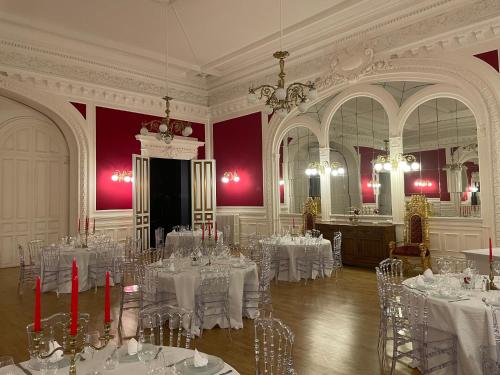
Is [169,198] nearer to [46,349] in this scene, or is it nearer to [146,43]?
[146,43]

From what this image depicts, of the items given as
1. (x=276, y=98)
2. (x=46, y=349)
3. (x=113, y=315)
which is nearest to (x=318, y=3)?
(x=276, y=98)

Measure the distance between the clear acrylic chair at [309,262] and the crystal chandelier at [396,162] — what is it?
2.40 m

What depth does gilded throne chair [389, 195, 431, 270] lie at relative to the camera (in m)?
7.52

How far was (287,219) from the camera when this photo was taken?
1045 cm

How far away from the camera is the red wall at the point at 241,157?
1104 cm

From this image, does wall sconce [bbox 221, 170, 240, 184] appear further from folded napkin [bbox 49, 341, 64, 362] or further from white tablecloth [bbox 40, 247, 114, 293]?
folded napkin [bbox 49, 341, 64, 362]

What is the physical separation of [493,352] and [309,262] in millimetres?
4590

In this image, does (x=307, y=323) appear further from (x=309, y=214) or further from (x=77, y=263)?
(x=309, y=214)

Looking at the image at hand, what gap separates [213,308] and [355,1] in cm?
632

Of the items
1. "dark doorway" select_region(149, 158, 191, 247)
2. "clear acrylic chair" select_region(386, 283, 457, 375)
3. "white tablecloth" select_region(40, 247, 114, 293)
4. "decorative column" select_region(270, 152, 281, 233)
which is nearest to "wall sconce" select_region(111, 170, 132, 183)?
"white tablecloth" select_region(40, 247, 114, 293)

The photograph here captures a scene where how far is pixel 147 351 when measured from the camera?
7.35ft

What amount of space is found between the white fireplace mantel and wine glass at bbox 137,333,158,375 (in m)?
8.84

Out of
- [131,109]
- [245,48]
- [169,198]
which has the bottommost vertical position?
[169,198]

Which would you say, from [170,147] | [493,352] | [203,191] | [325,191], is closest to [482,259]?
[493,352]
